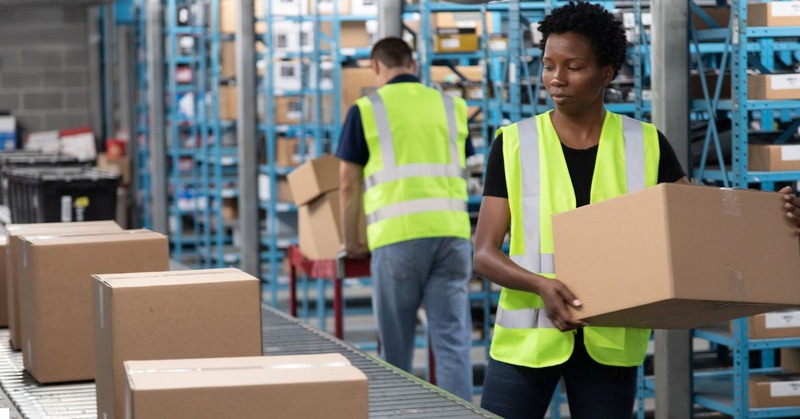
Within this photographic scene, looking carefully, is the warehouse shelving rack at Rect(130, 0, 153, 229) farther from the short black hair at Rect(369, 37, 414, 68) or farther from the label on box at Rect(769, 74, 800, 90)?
the label on box at Rect(769, 74, 800, 90)

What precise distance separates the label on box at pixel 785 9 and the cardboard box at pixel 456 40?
10.2ft

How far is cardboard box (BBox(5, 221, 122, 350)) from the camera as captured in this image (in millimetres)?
4219

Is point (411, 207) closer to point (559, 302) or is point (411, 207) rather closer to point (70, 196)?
point (70, 196)

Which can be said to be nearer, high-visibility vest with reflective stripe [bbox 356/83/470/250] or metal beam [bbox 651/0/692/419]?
metal beam [bbox 651/0/692/419]

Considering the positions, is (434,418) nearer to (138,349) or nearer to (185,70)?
(138,349)

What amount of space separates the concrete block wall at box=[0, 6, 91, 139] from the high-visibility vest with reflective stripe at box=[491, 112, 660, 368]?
586 inches

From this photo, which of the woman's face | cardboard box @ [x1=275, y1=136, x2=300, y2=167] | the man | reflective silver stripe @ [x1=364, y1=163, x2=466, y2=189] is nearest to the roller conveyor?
the woman's face

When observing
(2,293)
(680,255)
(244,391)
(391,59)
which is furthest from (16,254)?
(391,59)

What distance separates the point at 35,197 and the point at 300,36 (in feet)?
14.7

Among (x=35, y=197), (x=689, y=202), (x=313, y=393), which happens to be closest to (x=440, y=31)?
(x=35, y=197)

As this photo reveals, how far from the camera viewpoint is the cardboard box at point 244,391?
7.45 ft

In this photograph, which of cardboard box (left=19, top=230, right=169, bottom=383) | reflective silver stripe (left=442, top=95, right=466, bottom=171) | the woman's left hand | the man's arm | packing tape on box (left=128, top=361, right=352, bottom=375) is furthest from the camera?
reflective silver stripe (left=442, top=95, right=466, bottom=171)

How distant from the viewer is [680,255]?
9.62 feet

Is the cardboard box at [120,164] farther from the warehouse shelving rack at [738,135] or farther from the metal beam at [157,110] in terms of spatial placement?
the warehouse shelving rack at [738,135]
